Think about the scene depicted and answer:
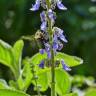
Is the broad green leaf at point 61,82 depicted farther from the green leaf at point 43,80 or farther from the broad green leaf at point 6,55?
the broad green leaf at point 6,55

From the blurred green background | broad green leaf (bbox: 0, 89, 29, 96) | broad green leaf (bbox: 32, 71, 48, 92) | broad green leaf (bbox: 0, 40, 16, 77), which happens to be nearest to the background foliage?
the blurred green background

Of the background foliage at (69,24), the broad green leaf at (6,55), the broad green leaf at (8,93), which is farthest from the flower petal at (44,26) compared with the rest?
the background foliage at (69,24)

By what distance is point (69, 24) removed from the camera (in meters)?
6.24

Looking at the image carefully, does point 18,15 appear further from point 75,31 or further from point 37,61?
point 37,61

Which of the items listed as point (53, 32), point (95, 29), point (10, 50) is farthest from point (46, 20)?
point (95, 29)

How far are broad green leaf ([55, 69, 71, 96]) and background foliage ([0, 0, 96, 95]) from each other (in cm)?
394

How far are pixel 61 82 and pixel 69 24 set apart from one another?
457 centimetres

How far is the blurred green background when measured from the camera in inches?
230

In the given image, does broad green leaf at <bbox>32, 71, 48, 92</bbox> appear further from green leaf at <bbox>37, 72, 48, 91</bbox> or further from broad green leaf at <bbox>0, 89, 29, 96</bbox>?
broad green leaf at <bbox>0, 89, 29, 96</bbox>

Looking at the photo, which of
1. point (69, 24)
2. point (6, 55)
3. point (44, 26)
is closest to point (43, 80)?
point (6, 55)

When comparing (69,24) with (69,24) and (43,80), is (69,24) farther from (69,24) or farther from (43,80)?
(43,80)

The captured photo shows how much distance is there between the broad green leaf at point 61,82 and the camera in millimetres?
1668

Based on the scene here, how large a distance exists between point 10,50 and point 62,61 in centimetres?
39

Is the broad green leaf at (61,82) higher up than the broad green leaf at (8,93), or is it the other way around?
the broad green leaf at (8,93)
